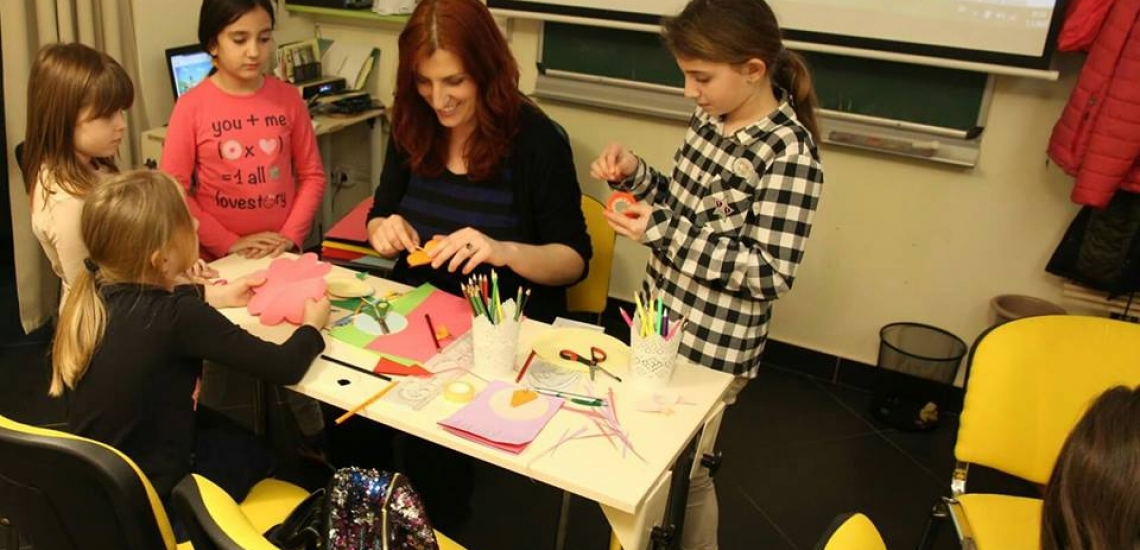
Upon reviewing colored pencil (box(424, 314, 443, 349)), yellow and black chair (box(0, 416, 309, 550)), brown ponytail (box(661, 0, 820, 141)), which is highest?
brown ponytail (box(661, 0, 820, 141))

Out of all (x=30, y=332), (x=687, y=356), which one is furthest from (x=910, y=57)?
(x=30, y=332)

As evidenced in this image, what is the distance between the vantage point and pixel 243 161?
7.54 ft

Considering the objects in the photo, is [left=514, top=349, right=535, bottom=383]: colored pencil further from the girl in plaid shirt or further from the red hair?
the red hair

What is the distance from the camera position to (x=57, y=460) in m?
1.16

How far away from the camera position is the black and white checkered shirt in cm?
157

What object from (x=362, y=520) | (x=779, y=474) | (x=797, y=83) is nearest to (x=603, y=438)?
(x=362, y=520)

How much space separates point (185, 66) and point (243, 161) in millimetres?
1040

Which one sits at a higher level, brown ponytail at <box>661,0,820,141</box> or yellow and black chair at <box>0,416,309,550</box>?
brown ponytail at <box>661,0,820,141</box>

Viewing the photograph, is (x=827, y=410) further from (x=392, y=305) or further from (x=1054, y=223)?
(x=392, y=305)

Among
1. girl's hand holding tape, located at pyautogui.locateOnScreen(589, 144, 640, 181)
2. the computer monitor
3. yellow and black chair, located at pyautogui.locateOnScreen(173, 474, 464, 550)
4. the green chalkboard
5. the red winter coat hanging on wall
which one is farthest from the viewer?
the computer monitor

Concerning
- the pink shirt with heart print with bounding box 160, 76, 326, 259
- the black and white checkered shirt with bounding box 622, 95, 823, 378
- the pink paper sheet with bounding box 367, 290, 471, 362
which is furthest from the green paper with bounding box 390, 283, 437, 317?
the pink shirt with heart print with bounding box 160, 76, 326, 259

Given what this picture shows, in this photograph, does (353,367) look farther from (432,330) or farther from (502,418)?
(502,418)

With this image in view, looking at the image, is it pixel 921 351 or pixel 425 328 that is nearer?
pixel 425 328

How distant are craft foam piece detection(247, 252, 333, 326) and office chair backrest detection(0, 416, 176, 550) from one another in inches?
19.2
